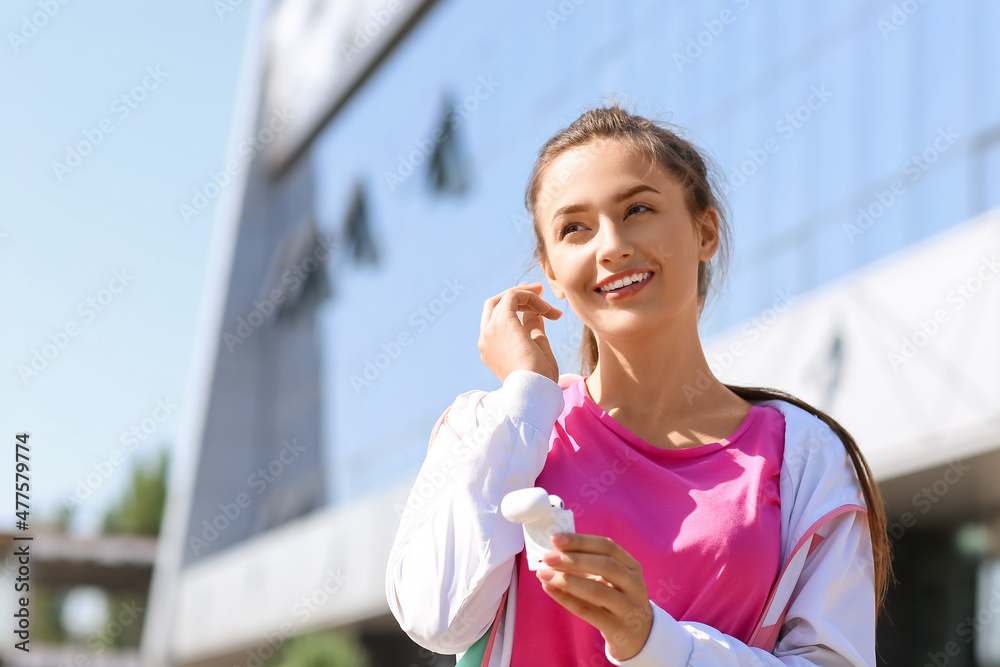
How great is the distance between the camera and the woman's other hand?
3.89ft

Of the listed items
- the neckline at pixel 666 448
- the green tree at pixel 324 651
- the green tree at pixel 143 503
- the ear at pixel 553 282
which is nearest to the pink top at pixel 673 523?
the neckline at pixel 666 448

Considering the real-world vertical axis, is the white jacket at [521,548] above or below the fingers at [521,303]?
below

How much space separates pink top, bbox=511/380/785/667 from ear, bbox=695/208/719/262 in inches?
12.5

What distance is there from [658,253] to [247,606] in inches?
638

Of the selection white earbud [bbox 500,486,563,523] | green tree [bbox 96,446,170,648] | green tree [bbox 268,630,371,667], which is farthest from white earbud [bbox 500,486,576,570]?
green tree [bbox 96,446,170,648]

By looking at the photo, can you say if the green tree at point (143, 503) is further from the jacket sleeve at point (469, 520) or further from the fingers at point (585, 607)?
the fingers at point (585, 607)

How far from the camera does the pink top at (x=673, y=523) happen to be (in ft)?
4.68

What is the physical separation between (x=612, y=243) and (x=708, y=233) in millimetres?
290

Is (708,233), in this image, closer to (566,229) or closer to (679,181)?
(679,181)

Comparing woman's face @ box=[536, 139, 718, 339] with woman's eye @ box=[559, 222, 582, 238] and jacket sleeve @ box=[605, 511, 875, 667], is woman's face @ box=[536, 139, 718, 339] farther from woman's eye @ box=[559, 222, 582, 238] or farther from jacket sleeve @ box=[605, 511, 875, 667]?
jacket sleeve @ box=[605, 511, 875, 667]

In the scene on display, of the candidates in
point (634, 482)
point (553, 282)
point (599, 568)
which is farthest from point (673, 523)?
point (553, 282)

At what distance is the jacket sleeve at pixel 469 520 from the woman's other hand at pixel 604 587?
194mm

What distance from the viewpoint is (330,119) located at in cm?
2075

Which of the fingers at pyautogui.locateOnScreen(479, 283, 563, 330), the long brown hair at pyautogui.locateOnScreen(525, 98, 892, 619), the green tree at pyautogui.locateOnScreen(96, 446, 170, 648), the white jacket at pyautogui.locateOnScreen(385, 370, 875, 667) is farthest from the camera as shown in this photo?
the green tree at pyautogui.locateOnScreen(96, 446, 170, 648)
